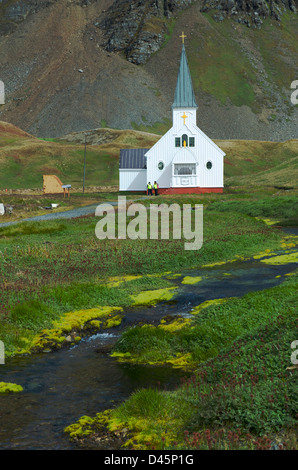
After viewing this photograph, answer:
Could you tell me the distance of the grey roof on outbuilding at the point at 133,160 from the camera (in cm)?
8494

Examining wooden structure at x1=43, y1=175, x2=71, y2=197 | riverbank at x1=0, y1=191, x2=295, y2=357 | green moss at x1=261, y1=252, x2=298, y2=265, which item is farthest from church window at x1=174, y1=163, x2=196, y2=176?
green moss at x1=261, y1=252, x2=298, y2=265

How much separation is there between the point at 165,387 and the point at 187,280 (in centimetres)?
1147

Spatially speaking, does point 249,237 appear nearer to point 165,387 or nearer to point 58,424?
point 165,387

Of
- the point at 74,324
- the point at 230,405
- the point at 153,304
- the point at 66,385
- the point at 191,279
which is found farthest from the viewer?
the point at 191,279

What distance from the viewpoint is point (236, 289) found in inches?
812

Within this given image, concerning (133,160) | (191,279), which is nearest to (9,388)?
(191,279)

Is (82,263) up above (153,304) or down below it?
above

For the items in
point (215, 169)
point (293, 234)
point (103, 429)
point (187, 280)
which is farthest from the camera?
point (215, 169)

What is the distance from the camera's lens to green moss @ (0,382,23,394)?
11602 mm

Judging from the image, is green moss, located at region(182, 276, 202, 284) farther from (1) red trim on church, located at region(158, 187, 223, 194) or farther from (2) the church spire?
(2) the church spire

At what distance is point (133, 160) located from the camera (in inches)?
3376

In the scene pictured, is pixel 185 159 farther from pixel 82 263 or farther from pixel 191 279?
pixel 191 279

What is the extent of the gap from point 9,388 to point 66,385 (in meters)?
1.23

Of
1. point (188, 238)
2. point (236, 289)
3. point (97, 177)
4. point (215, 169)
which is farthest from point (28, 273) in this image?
point (97, 177)
